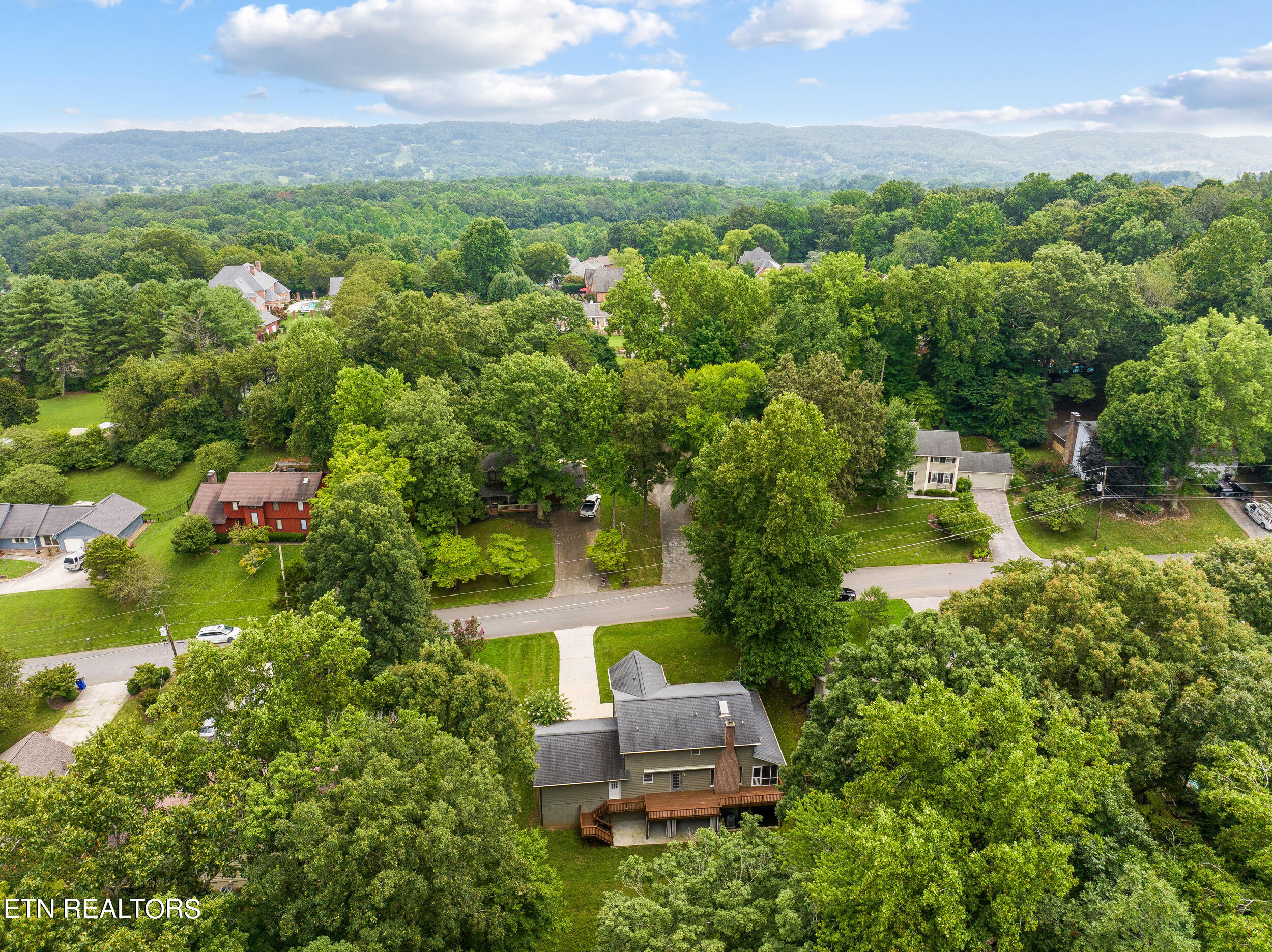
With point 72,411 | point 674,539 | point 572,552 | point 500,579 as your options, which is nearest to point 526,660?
point 500,579

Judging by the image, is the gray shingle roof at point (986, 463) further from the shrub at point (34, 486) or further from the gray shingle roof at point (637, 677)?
the shrub at point (34, 486)

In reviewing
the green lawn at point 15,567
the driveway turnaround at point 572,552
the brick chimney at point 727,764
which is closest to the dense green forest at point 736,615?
the driveway turnaround at point 572,552

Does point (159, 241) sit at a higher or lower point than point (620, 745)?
higher

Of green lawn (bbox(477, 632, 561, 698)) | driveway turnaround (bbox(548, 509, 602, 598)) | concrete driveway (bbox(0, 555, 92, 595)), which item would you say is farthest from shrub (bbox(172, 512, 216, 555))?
driveway turnaround (bbox(548, 509, 602, 598))

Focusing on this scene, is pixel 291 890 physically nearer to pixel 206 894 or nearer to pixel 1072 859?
pixel 206 894

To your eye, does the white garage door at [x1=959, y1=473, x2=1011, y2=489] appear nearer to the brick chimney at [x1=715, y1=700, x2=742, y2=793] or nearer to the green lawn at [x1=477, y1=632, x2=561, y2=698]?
the brick chimney at [x1=715, y1=700, x2=742, y2=793]

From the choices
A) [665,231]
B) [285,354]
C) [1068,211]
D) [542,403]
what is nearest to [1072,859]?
[542,403]

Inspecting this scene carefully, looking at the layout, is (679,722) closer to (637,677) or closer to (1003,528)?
(637,677)

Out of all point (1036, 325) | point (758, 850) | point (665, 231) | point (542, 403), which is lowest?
point (758, 850)
